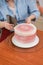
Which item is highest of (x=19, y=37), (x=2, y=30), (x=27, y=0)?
(x=27, y=0)

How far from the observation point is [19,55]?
41.9 inches

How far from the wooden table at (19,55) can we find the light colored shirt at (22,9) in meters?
0.45

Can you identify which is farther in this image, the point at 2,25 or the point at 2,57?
the point at 2,25

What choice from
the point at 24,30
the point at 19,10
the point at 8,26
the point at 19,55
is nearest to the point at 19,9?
the point at 19,10

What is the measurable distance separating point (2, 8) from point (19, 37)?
506mm

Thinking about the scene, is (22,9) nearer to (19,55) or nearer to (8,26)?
(8,26)

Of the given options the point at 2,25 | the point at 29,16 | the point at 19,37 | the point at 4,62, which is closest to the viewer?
the point at 4,62

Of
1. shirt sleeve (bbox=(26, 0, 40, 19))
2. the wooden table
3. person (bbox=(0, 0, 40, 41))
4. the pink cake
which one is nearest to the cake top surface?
the pink cake

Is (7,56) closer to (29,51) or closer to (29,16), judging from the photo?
(29,51)

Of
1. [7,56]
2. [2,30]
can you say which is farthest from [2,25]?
[7,56]

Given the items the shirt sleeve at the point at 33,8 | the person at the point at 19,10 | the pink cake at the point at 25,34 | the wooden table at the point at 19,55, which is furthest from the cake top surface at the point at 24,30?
the shirt sleeve at the point at 33,8

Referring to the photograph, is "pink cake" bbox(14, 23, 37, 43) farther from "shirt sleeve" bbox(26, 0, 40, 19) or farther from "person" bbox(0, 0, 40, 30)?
"shirt sleeve" bbox(26, 0, 40, 19)

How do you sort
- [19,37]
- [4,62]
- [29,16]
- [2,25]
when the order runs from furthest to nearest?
[29,16], [2,25], [19,37], [4,62]

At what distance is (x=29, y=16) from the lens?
5.20 ft
